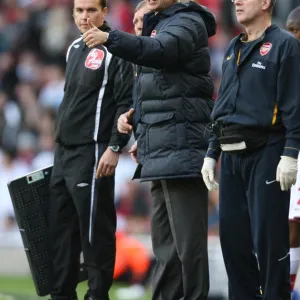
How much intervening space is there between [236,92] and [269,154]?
1.33 ft

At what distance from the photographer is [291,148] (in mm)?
6066

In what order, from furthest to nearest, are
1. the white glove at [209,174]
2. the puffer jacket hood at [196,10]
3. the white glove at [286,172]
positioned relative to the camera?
the puffer jacket hood at [196,10]
the white glove at [209,174]
the white glove at [286,172]

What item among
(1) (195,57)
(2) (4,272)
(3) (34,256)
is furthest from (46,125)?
(1) (195,57)

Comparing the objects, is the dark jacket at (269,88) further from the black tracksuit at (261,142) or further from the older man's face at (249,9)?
the older man's face at (249,9)

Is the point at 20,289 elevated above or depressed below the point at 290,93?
below

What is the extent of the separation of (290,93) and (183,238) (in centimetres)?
120

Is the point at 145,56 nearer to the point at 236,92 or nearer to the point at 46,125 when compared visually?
the point at 236,92

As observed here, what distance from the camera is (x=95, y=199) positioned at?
749 cm

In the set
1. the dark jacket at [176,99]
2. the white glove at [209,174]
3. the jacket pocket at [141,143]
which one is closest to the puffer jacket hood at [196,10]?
the dark jacket at [176,99]

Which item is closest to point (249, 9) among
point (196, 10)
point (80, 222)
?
point (196, 10)

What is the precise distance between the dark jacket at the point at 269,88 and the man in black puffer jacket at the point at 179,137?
0.45 metres

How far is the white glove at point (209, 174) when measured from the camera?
6.40 m

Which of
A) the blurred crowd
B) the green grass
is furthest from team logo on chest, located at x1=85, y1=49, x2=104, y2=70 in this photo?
the blurred crowd

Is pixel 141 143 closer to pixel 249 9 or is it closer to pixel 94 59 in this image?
pixel 94 59
